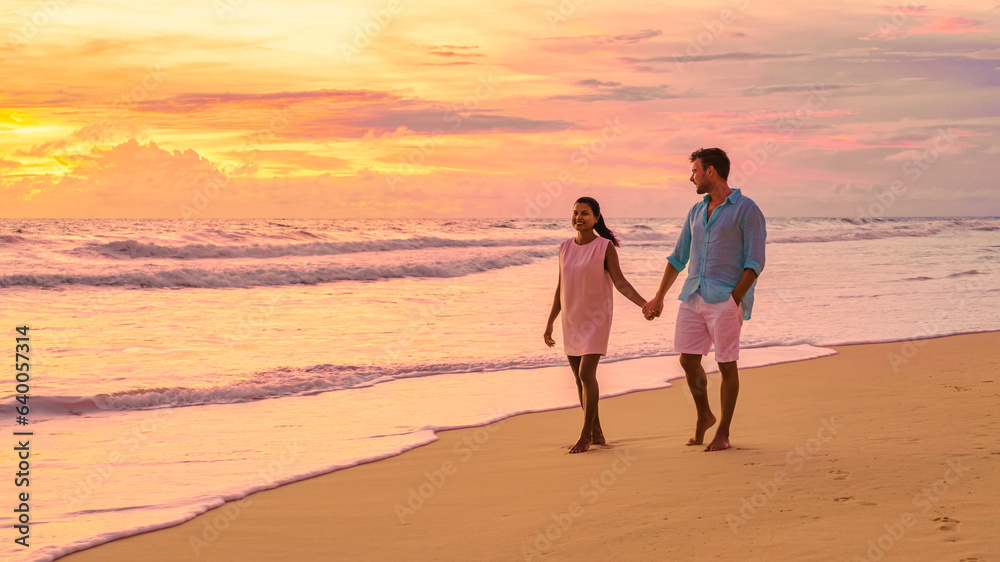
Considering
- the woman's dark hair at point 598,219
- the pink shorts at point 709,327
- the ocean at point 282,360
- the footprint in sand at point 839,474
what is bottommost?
the ocean at point 282,360

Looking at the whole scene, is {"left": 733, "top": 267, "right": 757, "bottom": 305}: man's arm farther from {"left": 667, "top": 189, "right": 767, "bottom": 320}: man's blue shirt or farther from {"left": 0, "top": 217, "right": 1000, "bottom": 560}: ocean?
{"left": 0, "top": 217, "right": 1000, "bottom": 560}: ocean

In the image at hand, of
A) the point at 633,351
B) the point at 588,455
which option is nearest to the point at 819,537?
the point at 588,455

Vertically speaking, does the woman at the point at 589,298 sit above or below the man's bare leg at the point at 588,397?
above

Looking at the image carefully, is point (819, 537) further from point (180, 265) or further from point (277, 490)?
point (180, 265)

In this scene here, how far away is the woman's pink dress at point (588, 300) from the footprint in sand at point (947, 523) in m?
2.56

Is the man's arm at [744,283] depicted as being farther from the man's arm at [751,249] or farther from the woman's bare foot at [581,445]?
the woman's bare foot at [581,445]

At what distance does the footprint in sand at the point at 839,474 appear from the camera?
424cm

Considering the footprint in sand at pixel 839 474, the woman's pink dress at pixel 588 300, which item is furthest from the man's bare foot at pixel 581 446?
the footprint in sand at pixel 839 474

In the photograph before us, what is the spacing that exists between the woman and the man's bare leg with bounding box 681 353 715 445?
1.84ft

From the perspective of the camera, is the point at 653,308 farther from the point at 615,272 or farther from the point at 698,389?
the point at 698,389

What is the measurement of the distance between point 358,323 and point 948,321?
10291mm

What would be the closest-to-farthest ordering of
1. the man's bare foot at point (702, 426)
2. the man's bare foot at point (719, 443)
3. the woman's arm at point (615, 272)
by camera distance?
the man's bare foot at point (719, 443) → the man's bare foot at point (702, 426) → the woman's arm at point (615, 272)

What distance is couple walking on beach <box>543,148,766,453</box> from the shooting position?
511 centimetres

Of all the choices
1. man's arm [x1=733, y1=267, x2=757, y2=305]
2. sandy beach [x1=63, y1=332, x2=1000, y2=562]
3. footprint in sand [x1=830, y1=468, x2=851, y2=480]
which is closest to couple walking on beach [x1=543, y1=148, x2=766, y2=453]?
man's arm [x1=733, y1=267, x2=757, y2=305]
